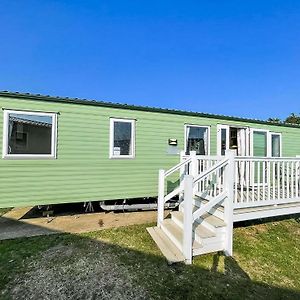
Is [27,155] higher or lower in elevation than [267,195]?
higher

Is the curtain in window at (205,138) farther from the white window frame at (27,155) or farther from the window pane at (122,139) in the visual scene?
the white window frame at (27,155)

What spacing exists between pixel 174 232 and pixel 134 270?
4.13 feet

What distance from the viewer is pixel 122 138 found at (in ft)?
22.2

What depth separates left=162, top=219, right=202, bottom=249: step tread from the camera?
4.01 meters

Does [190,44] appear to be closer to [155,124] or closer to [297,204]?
[155,124]

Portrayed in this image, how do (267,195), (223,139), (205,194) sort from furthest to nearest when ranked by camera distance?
(223,139)
(205,194)
(267,195)

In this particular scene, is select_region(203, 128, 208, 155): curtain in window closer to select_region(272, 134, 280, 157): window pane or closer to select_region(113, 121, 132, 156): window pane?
select_region(113, 121, 132, 156): window pane

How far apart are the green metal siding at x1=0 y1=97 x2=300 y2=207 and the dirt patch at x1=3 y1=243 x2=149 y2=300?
216 centimetres

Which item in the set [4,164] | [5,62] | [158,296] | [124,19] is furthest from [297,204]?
[5,62]

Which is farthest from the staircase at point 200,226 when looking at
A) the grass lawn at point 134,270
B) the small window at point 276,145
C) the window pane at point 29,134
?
the small window at point 276,145

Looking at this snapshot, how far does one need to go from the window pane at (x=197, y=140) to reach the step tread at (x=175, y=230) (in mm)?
3237

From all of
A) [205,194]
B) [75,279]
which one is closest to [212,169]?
[205,194]

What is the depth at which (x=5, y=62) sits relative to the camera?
11648 millimetres

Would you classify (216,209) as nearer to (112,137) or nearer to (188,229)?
(188,229)
